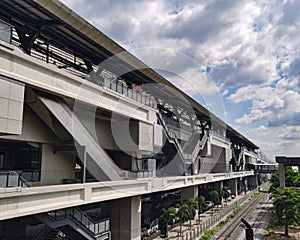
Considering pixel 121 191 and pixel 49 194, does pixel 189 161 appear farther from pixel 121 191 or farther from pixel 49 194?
pixel 49 194

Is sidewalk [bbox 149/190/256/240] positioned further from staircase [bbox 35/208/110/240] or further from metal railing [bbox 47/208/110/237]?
staircase [bbox 35/208/110/240]

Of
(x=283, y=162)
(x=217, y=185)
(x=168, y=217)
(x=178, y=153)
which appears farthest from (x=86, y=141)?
(x=283, y=162)

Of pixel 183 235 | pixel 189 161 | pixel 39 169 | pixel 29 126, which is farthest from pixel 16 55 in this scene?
pixel 189 161

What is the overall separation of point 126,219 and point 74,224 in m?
6.20

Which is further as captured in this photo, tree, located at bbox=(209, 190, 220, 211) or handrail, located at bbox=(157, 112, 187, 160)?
tree, located at bbox=(209, 190, 220, 211)

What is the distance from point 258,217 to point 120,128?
2630cm

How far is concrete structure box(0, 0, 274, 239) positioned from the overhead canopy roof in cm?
5

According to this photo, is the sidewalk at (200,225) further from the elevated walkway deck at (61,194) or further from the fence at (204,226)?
the elevated walkway deck at (61,194)

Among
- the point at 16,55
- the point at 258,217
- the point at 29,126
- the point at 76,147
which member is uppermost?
the point at 16,55

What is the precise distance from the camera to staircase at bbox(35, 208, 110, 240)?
15.5 m

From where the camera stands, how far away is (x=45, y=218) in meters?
15.4

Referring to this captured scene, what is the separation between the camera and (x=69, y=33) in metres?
17.9

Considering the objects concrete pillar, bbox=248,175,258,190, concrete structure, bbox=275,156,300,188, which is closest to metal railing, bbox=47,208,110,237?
concrete structure, bbox=275,156,300,188

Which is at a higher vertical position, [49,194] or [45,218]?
[49,194]
